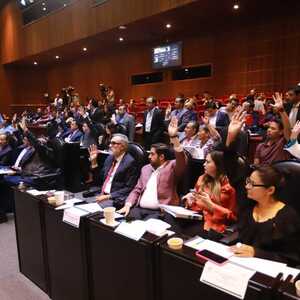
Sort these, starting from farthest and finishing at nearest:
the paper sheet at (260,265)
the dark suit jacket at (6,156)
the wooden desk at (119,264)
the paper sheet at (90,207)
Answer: the dark suit jacket at (6,156)
the paper sheet at (90,207)
the wooden desk at (119,264)
the paper sheet at (260,265)

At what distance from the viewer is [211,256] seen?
1.34 metres

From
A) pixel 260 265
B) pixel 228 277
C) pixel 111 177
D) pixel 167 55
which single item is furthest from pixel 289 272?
pixel 167 55

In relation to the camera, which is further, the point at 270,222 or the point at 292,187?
the point at 292,187

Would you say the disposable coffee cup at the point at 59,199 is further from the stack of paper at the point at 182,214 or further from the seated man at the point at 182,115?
the seated man at the point at 182,115

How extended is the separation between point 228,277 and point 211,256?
0.14 metres

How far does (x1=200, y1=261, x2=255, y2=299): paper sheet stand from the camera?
1170 mm

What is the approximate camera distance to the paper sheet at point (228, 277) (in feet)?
3.84

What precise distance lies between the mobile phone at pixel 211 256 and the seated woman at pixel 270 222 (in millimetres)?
340

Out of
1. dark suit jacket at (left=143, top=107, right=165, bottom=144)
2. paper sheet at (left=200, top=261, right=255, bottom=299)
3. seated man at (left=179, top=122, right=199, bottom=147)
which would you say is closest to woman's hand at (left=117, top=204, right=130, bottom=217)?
paper sheet at (left=200, top=261, right=255, bottom=299)

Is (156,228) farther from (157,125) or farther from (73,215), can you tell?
(157,125)

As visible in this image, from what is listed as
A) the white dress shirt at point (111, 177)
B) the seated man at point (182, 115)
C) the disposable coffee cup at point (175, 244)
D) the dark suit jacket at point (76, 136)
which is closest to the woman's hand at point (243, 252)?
the disposable coffee cup at point (175, 244)

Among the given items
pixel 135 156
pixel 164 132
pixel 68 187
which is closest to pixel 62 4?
pixel 164 132

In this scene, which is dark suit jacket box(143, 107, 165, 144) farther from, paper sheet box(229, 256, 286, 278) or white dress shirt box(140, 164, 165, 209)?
paper sheet box(229, 256, 286, 278)

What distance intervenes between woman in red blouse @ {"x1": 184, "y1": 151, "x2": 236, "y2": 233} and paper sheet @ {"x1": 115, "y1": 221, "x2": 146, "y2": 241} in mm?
567
